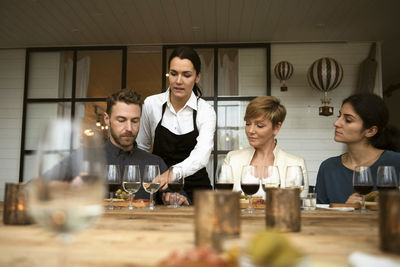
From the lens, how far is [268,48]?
17.2ft

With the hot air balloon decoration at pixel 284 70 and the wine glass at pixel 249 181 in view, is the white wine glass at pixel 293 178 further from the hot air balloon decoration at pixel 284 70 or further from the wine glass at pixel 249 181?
the hot air balloon decoration at pixel 284 70

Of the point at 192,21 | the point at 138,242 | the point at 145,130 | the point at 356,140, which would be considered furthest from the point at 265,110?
the point at 192,21

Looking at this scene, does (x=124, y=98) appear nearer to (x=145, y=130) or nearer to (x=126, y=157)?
(x=126, y=157)

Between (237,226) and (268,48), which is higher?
(268,48)

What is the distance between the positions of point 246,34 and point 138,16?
4.76 feet

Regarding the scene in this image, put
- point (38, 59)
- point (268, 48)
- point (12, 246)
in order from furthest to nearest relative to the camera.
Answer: point (38, 59) → point (268, 48) → point (12, 246)

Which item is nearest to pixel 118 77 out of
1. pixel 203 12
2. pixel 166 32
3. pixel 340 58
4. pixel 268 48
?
pixel 166 32

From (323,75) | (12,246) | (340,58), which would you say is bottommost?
(12,246)

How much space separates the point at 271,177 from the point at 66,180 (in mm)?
1054

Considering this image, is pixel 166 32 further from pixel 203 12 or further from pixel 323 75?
pixel 323 75

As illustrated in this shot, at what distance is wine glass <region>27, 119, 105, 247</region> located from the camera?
444 millimetres

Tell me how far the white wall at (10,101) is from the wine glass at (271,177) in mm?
5071

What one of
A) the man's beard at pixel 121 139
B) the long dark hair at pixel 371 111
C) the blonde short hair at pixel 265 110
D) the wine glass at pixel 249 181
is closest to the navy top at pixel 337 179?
the long dark hair at pixel 371 111

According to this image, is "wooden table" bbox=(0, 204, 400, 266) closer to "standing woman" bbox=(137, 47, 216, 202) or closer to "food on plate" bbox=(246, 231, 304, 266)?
"food on plate" bbox=(246, 231, 304, 266)
